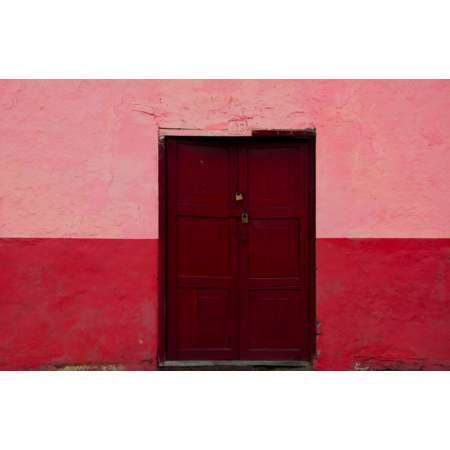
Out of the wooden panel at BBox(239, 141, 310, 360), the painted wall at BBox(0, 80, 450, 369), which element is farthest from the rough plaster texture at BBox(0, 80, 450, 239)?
the wooden panel at BBox(239, 141, 310, 360)

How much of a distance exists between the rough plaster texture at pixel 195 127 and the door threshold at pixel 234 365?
1.24m

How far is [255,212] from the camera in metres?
5.25

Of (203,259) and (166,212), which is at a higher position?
(166,212)

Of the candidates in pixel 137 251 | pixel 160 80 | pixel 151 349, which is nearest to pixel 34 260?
pixel 137 251

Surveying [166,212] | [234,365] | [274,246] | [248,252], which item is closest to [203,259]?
[248,252]

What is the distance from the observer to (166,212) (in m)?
5.21

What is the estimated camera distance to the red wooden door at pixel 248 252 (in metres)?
5.24

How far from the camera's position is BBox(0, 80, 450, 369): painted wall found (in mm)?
5102

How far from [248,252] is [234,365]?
106 cm

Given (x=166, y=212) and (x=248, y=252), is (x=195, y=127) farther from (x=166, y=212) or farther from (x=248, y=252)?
(x=248, y=252)

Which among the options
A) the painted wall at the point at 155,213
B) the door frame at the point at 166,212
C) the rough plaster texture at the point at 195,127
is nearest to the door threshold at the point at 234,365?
the door frame at the point at 166,212

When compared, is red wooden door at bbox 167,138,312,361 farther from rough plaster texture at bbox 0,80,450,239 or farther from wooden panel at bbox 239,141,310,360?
rough plaster texture at bbox 0,80,450,239

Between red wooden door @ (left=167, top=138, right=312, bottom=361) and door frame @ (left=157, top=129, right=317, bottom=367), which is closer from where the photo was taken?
door frame @ (left=157, top=129, right=317, bottom=367)

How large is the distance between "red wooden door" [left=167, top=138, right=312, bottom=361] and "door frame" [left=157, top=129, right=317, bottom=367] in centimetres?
5
